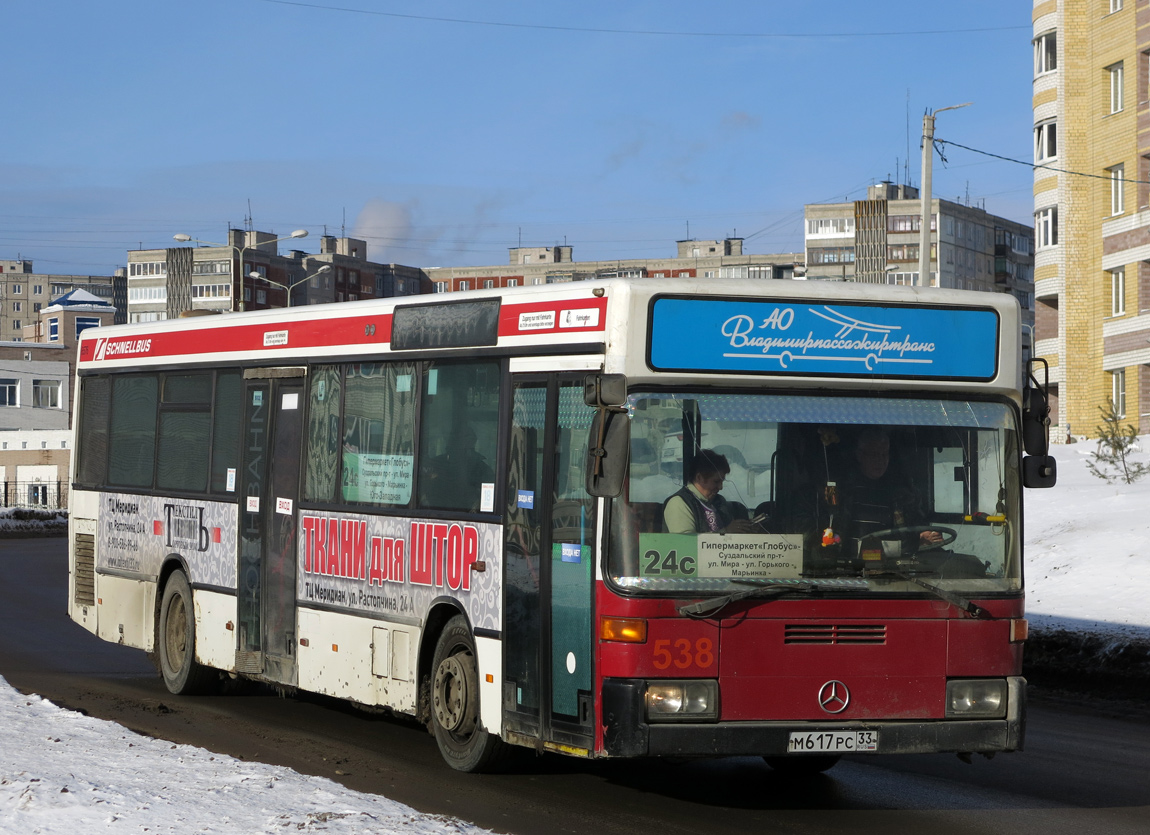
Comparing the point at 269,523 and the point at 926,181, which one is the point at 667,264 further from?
the point at 269,523

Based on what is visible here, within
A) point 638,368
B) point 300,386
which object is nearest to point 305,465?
point 300,386

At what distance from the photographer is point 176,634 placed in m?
13.9

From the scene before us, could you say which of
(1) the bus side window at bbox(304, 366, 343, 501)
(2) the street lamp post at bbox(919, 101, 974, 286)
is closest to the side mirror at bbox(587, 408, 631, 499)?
(1) the bus side window at bbox(304, 366, 343, 501)

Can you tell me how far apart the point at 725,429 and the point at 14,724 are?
5.31 metres

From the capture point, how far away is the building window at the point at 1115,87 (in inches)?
2090

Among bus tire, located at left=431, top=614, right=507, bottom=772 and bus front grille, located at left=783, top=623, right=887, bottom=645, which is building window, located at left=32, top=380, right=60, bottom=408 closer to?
bus tire, located at left=431, top=614, right=507, bottom=772

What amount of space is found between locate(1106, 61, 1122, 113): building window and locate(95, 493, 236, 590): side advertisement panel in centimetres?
4498

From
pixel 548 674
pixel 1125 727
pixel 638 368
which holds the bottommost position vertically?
pixel 1125 727

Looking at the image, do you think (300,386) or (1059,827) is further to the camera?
(300,386)

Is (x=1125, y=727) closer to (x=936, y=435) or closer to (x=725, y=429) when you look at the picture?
(x=936, y=435)

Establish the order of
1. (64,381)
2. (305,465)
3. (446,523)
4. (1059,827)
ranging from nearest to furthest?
(1059,827)
(446,523)
(305,465)
(64,381)

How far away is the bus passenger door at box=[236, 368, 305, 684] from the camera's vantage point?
1198cm

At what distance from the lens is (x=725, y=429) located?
27.8 ft

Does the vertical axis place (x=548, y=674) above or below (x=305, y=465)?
below
